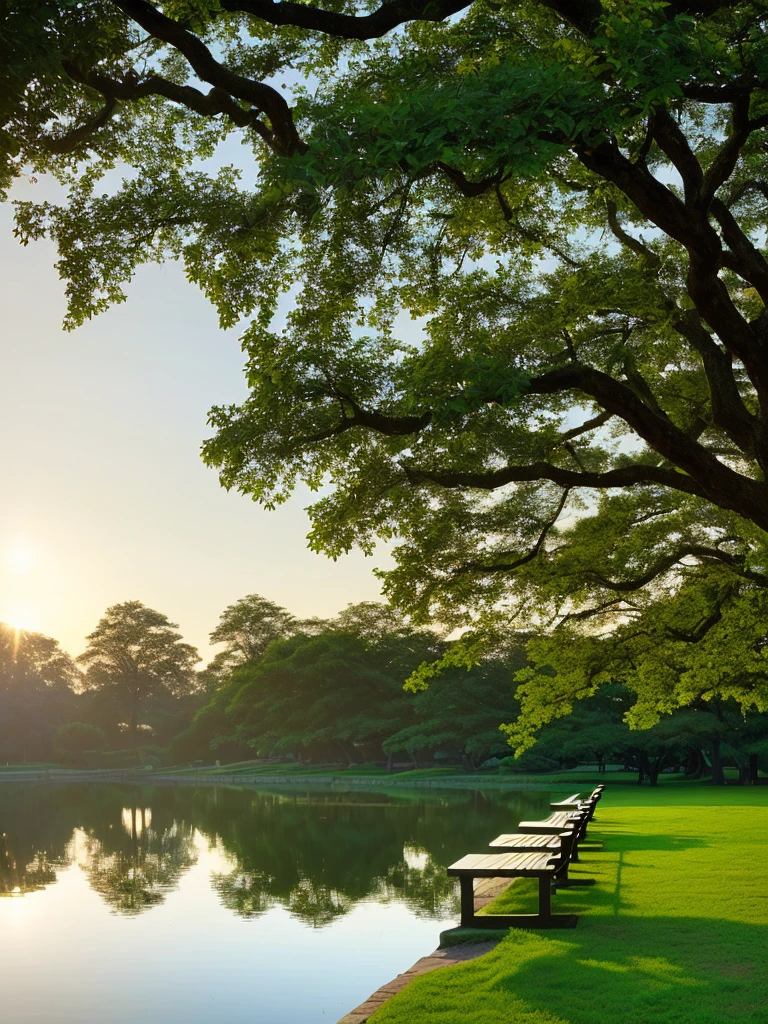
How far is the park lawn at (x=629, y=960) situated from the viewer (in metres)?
6.50

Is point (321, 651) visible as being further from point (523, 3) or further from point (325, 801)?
point (523, 3)

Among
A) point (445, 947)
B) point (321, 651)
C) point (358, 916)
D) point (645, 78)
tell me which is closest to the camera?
point (645, 78)

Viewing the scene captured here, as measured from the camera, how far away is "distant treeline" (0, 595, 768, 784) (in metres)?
49.1

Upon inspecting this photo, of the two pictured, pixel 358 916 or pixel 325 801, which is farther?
pixel 325 801

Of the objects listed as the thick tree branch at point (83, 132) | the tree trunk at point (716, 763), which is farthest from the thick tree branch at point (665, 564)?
the tree trunk at point (716, 763)

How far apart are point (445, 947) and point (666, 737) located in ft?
125

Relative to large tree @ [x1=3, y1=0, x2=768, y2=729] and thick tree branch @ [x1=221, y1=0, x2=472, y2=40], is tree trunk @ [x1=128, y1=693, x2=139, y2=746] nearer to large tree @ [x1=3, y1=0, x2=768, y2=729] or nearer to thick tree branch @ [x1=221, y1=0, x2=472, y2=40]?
large tree @ [x1=3, y1=0, x2=768, y2=729]

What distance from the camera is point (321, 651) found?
68875 millimetres

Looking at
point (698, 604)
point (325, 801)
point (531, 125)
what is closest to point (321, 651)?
point (325, 801)

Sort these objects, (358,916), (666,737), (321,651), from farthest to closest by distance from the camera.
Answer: (321,651)
(666,737)
(358,916)

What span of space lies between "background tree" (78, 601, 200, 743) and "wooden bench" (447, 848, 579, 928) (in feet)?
283

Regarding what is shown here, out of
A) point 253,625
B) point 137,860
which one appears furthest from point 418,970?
point 253,625

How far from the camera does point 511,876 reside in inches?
359

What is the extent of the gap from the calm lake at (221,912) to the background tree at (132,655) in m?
62.8
